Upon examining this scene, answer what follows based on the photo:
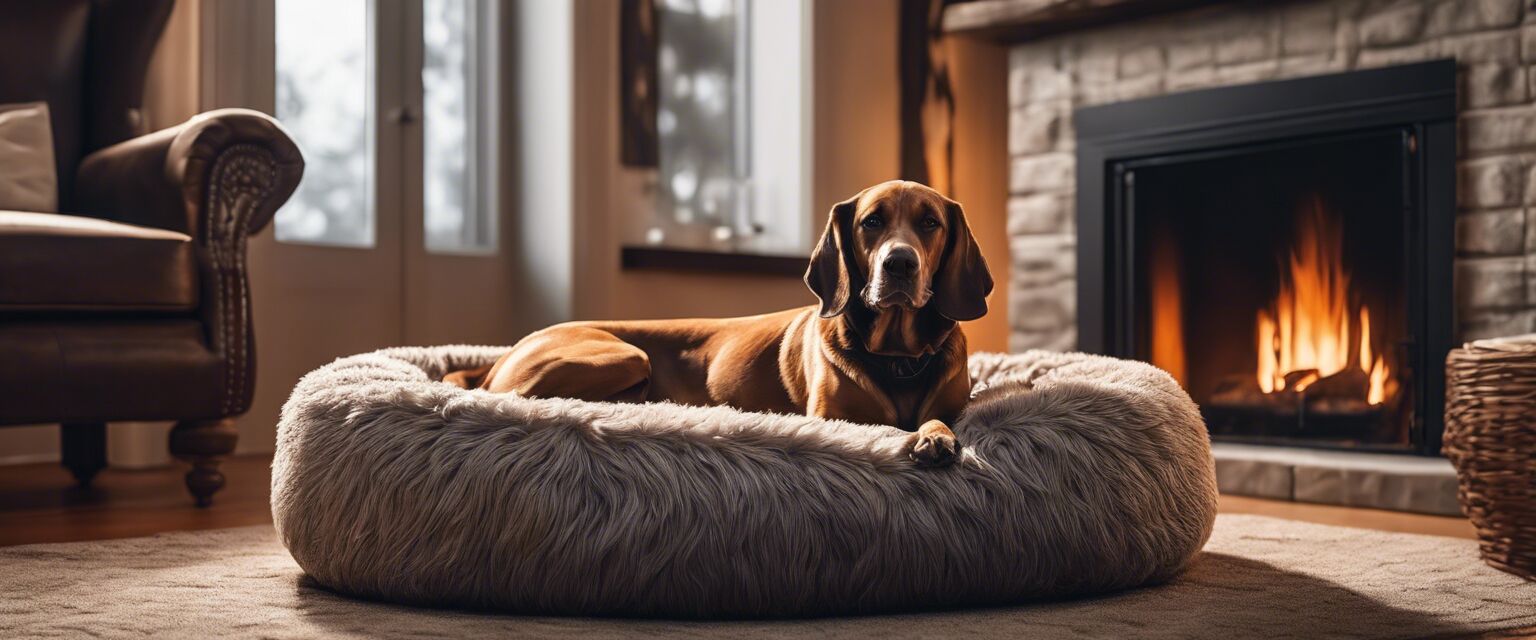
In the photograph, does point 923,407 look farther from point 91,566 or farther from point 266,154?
point 266,154

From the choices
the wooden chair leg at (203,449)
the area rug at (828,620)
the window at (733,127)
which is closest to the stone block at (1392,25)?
the area rug at (828,620)

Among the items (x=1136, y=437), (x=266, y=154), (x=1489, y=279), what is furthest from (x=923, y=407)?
(x=1489, y=279)

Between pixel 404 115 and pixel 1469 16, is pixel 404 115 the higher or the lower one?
the lower one

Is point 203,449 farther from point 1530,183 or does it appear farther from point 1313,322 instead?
point 1530,183

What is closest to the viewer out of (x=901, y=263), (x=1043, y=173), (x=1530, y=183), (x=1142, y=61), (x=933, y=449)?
(x=933, y=449)

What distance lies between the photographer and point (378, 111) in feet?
12.9

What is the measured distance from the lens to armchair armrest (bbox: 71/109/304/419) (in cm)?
262

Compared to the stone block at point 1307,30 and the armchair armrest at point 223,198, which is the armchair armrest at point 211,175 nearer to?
the armchair armrest at point 223,198

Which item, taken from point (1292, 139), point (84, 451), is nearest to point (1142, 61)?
point (1292, 139)

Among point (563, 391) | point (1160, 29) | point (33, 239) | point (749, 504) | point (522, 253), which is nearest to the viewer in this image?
point (749, 504)

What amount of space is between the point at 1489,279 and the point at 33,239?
9.73 feet

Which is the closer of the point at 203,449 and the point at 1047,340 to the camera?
the point at 203,449

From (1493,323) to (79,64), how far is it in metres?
3.23

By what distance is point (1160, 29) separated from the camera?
387 cm
